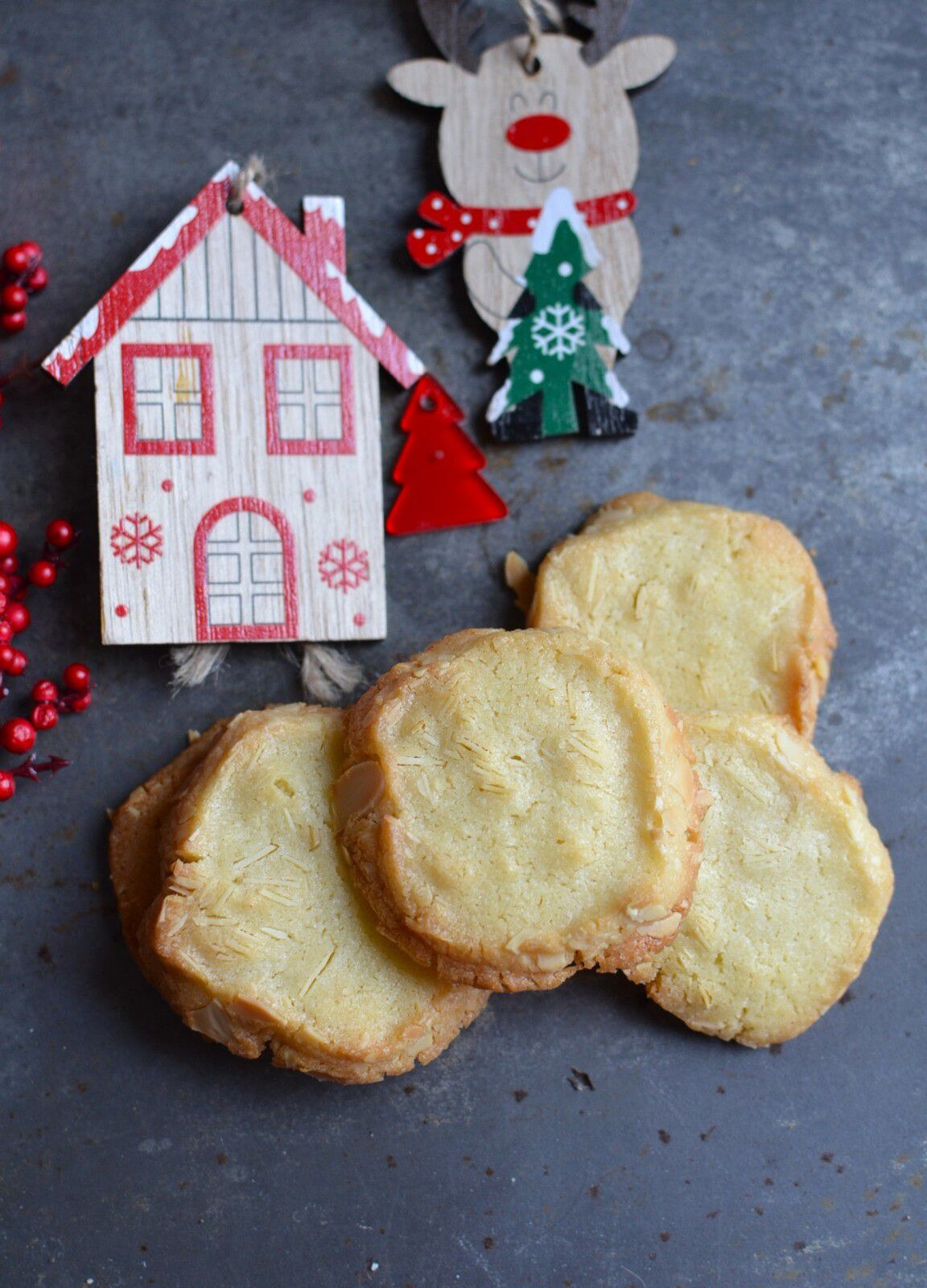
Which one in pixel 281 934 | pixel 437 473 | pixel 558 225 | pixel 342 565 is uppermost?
pixel 558 225

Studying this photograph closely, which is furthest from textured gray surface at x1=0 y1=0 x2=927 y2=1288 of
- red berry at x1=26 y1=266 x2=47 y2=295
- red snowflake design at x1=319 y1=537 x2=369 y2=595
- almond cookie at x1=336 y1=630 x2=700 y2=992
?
almond cookie at x1=336 y1=630 x2=700 y2=992

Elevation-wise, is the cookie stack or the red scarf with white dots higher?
the red scarf with white dots

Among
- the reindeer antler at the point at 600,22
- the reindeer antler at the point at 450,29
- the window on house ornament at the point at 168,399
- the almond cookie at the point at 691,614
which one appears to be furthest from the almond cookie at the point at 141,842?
the reindeer antler at the point at 600,22

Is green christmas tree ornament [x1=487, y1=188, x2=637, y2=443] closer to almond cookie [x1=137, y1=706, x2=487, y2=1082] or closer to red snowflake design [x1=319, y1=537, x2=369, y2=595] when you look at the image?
red snowflake design [x1=319, y1=537, x2=369, y2=595]

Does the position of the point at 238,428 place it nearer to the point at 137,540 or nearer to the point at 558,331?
the point at 137,540

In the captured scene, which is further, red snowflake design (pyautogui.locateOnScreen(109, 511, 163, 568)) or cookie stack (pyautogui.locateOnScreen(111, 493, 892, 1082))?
red snowflake design (pyautogui.locateOnScreen(109, 511, 163, 568))

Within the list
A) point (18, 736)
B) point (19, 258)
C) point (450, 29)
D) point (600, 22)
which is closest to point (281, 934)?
point (18, 736)
